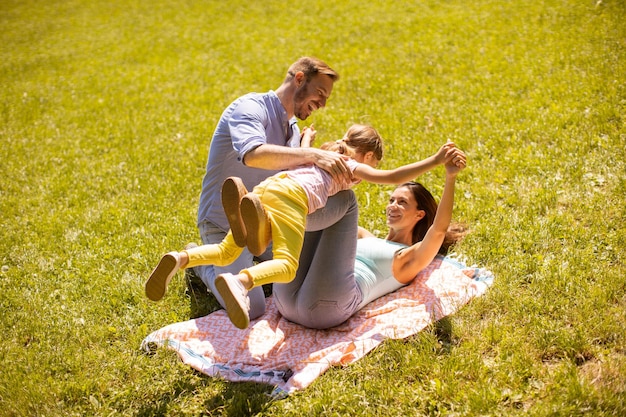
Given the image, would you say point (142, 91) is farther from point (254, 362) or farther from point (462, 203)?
point (254, 362)

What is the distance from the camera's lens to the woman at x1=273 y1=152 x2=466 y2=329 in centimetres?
493

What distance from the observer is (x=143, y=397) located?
4.55 meters

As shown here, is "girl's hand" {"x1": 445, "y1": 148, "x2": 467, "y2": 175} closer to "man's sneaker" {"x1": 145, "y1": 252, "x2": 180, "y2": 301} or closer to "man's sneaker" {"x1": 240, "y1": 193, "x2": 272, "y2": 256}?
"man's sneaker" {"x1": 240, "y1": 193, "x2": 272, "y2": 256}

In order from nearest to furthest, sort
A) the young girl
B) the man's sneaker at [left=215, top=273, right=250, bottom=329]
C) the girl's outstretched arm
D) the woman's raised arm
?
the man's sneaker at [left=215, top=273, right=250, bottom=329]
the young girl
the girl's outstretched arm
the woman's raised arm

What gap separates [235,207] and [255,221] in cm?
24

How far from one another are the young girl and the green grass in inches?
37.8

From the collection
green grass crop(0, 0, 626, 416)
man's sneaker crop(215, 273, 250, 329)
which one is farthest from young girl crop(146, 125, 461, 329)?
green grass crop(0, 0, 626, 416)

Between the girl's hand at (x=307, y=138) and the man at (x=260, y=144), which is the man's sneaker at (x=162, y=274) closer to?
the man at (x=260, y=144)

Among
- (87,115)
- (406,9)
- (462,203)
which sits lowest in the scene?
(87,115)

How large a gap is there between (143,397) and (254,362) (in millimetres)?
913

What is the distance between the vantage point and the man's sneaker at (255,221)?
13.6 feet

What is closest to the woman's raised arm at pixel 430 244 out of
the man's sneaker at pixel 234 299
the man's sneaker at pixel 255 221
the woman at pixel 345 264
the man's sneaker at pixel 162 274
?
the woman at pixel 345 264

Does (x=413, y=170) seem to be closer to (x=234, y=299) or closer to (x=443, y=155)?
(x=443, y=155)

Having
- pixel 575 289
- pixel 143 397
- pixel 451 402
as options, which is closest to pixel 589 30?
pixel 575 289
